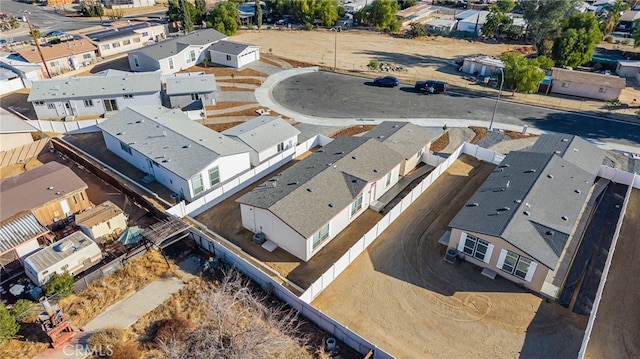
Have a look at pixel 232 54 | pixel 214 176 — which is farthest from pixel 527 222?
pixel 232 54

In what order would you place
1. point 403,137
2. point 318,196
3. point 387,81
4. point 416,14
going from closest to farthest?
point 318,196 < point 403,137 < point 387,81 < point 416,14

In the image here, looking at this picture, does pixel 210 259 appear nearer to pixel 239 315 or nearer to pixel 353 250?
pixel 239 315

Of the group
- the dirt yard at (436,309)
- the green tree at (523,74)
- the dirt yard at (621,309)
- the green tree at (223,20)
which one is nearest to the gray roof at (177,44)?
the green tree at (223,20)

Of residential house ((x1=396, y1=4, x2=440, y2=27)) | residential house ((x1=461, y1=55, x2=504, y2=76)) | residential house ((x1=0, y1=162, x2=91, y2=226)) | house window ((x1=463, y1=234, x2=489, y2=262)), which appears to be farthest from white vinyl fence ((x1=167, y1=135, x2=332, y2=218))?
residential house ((x1=396, y1=4, x2=440, y2=27))

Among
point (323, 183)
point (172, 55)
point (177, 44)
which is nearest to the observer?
point (323, 183)

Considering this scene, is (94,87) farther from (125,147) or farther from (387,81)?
(387,81)

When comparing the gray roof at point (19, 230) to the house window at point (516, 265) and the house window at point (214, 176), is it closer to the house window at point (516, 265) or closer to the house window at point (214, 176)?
the house window at point (214, 176)
